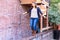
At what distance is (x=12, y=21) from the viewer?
17.1 feet

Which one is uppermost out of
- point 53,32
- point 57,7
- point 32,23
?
point 57,7

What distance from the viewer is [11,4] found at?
16.9 ft

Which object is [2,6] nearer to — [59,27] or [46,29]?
[46,29]

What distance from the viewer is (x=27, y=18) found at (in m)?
6.21

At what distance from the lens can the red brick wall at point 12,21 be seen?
4730 millimetres

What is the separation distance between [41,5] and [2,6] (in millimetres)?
1580

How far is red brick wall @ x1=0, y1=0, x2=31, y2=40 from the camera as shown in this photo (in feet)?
15.5

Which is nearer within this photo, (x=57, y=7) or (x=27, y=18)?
(x=27, y=18)

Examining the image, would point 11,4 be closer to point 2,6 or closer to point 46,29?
point 2,6

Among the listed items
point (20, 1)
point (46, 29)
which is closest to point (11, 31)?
point (20, 1)

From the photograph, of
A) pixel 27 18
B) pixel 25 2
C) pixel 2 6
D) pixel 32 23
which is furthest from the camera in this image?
pixel 27 18

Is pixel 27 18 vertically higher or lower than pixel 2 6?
lower

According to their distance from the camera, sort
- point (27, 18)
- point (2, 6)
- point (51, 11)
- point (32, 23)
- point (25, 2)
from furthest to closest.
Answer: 1. point (51, 11)
2. point (27, 18)
3. point (25, 2)
4. point (32, 23)
5. point (2, 6)

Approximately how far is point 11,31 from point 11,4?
2.87ft
